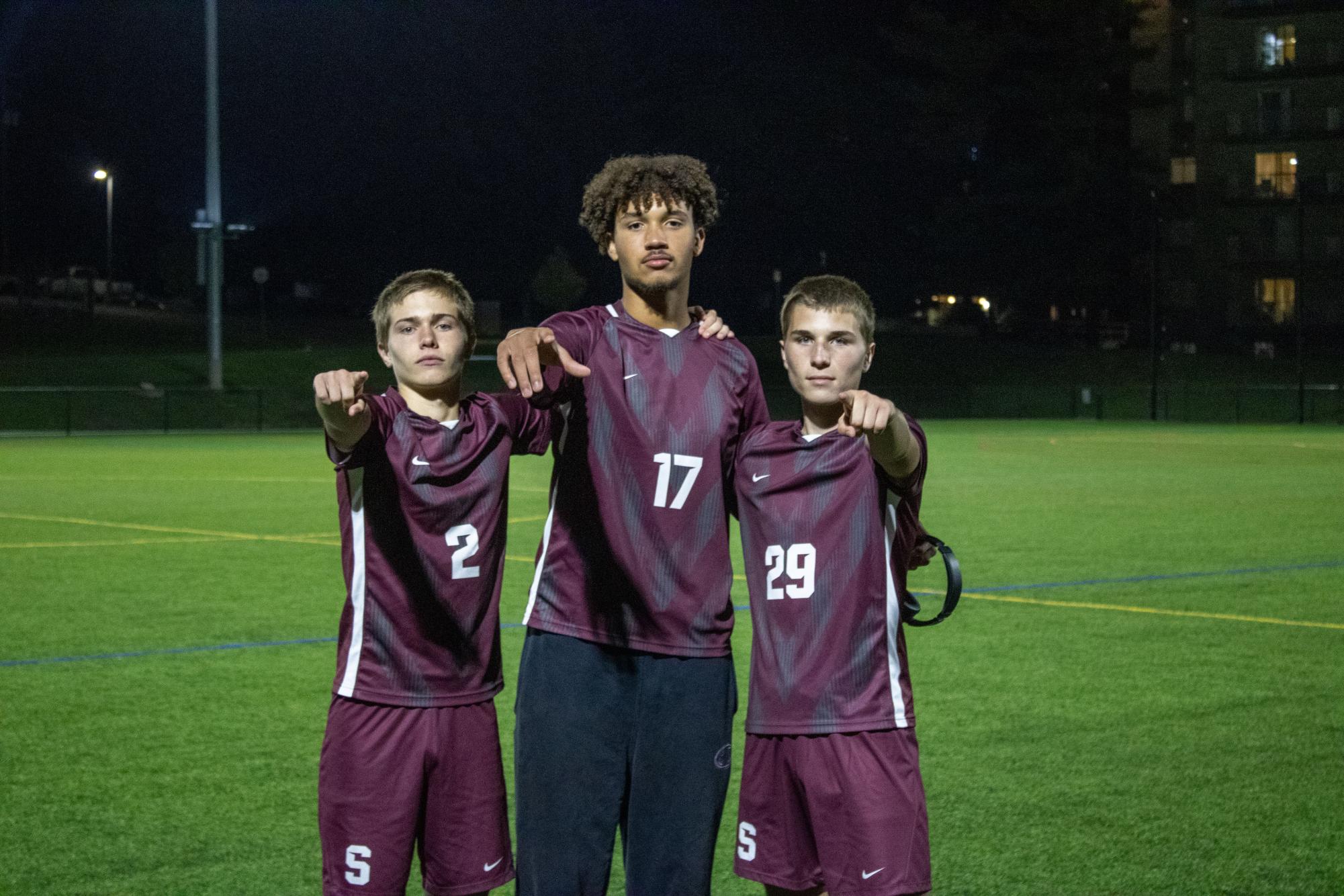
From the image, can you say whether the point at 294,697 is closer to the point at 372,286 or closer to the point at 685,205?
the point at 685,205

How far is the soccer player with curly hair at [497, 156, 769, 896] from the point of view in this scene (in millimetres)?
3943

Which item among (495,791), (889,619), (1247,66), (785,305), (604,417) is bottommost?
(495,791)

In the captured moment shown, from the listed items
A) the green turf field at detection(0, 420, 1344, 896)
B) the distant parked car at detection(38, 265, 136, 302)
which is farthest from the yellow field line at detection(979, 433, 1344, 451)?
the distant parked car at detection(38, 265, 136, 302)

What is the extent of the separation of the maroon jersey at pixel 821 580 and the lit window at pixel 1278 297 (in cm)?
6749

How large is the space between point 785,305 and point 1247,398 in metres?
47.9

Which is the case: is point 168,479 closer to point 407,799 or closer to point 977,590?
point 977,590

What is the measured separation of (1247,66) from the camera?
68.9m

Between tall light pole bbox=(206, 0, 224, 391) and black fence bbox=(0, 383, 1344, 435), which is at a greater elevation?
tall light pole bbox=(206, 0, 224, 391)

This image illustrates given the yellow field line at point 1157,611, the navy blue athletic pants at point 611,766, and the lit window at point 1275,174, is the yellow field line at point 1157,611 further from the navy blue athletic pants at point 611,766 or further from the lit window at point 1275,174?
the lit window at point 1275,174

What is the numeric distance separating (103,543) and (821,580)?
12.3 meters

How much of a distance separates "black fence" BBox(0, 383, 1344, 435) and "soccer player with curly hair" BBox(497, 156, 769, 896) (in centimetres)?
3551

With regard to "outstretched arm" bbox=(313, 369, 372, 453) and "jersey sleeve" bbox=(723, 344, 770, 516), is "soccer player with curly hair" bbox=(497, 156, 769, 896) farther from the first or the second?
"outstretched arm" bbox=(313, 369, 372, 453)

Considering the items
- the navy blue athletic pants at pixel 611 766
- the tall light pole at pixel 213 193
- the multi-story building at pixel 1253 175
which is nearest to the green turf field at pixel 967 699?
the navy blue athletic pants at pixel 611 766

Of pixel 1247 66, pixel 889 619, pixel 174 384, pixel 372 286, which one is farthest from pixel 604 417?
pixel 372 286
